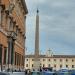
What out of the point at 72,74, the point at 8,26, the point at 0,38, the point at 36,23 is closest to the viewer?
the point at 72,74

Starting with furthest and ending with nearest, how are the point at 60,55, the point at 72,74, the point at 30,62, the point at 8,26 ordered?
1. the point at 60,55
2. the point at 30,62
3. the point at 8,26
4. the point at 72,74

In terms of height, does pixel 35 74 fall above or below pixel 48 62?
below

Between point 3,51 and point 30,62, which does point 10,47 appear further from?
point 30,62

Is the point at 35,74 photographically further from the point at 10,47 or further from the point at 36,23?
the point at 36,23

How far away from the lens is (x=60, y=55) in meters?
184

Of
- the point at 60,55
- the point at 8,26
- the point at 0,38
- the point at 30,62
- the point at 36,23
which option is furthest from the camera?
the point at 60,55

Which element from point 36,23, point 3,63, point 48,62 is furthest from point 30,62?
point 3,63

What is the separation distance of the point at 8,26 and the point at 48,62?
12553cm

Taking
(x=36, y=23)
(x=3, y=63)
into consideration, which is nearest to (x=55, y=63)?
(x=36, y=23)

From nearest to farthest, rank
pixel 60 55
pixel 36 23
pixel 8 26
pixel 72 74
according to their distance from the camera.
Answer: pixel 72 74 < pixel 8 26 < pixel 36 23 < pixel 60 55

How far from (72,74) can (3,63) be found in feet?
39.8

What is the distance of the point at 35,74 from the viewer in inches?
1449

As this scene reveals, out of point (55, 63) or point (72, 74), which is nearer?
point (72, 74)

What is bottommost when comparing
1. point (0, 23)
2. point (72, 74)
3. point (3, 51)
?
point (72, 74)
